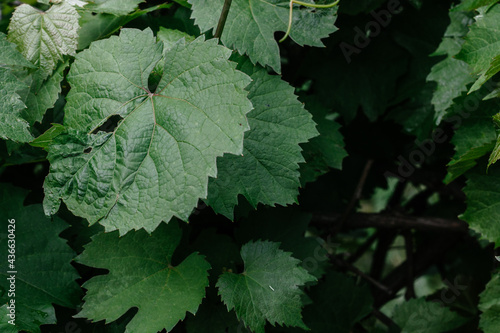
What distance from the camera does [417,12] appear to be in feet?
5.46

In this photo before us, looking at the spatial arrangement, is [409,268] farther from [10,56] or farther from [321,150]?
[10,56]

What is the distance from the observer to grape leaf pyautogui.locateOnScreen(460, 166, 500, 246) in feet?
4.26

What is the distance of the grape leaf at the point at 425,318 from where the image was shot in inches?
64.3

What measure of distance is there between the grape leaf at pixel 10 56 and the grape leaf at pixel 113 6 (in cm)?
23

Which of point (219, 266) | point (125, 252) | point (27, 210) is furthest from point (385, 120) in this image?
point (27, 210)

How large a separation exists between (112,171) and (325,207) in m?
1.06

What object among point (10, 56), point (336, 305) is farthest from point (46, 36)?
point (336, 305)

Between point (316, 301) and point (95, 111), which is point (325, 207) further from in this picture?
point (95, 111)

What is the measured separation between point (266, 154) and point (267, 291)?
0.36 m

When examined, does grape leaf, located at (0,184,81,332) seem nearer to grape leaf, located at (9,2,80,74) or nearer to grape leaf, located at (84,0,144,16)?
grape leaf, located at (9,2,80,74)

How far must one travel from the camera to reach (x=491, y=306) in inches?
53.4

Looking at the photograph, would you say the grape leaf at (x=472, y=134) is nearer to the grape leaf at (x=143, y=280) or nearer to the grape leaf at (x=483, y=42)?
the grape leaf at (x=483, y=42)

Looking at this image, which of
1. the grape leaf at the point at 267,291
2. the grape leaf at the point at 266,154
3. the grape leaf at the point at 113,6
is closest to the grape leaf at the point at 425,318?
the grape leaf at the point at 267,291

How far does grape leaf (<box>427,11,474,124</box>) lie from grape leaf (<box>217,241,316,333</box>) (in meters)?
0.64
